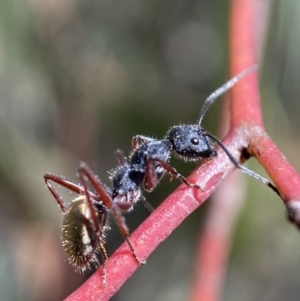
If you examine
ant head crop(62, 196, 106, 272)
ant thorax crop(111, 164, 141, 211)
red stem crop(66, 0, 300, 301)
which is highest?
ant thorax crop(111, 164, 141, 211)

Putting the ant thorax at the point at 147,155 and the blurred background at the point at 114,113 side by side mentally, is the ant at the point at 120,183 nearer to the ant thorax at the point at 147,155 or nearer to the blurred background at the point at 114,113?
the ant thorax at the point at 147,155

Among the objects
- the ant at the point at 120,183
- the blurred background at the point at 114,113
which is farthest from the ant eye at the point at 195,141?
the blurred background at the point at 114,113

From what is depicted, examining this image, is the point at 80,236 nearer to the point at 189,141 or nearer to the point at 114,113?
the point at 189,141

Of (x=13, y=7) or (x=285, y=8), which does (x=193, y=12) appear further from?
(x=13, y=7)

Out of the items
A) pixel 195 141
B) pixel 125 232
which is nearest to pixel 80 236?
pixel 125 232

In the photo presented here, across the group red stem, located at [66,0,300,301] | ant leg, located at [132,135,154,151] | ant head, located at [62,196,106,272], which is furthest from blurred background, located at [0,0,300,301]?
red stem, located at [66,0,300,301]

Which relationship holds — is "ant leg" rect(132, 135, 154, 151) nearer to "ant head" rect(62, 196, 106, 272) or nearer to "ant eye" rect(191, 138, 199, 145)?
"ant eye" rect(191, 138, 199, 145)

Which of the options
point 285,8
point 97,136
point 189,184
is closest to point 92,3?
point 97,136
